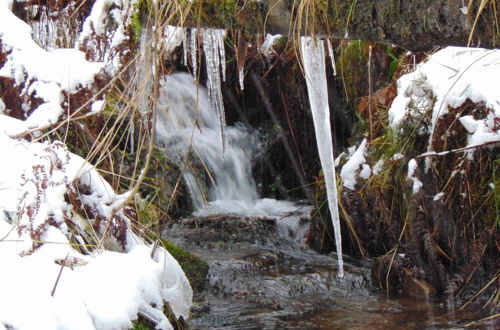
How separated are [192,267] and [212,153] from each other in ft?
9.23

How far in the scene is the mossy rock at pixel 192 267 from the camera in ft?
14.5

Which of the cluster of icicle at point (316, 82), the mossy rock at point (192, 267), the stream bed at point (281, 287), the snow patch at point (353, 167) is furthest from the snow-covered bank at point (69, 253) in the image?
the snow patch at point (353, 167)

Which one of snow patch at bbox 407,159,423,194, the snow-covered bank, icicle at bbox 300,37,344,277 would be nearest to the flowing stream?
icicle at bbox 300,37,344,277

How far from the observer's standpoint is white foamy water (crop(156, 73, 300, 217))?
6.75 metres

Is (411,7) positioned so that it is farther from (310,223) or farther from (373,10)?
(310,223)

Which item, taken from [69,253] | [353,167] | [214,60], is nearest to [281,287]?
[353,167]

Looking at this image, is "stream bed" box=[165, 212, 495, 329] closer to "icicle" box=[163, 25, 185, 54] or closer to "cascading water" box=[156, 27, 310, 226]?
"cascading water" box=[156, 27, 310, 226]

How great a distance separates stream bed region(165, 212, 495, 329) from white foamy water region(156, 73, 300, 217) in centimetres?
50

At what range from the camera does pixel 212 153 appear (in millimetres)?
7230

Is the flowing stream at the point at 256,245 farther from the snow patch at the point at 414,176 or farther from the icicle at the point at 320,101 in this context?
the snow patch at the point at 414,176

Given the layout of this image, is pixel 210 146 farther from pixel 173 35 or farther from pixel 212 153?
pixel 173 35

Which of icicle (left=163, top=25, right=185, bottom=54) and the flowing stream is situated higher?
icicle (left=163, top=25, right=185, bottom=54)

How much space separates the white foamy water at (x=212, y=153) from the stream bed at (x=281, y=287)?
0.50m

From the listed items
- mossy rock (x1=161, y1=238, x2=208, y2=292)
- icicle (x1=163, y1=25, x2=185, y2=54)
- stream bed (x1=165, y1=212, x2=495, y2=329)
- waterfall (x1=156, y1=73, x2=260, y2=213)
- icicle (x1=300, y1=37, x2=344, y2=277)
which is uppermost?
icicle (x1=163, y1=25, x2=185, y2=54)
